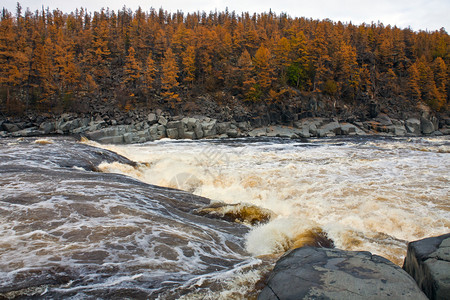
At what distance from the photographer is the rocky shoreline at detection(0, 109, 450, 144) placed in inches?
1254

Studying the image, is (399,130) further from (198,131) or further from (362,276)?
(362,276)

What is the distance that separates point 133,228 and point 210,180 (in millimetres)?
6090

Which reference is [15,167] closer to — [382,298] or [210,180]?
[210,180]

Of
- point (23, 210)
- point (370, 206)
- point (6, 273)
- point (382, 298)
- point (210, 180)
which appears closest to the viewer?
point (382, 298)

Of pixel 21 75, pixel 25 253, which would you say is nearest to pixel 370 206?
pixel 25 253

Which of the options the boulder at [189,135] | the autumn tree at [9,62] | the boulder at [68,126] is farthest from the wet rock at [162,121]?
the autumn tree at [9,62]

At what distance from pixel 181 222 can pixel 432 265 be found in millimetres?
4631

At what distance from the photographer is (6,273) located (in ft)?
12.2

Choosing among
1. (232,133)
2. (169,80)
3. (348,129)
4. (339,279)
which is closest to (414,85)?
(348,129)

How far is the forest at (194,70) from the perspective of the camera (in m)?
39.9

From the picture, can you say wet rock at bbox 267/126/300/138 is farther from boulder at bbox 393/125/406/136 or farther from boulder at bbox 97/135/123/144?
boulder at bbox 97/135/123/144

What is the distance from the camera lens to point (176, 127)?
34219 mm

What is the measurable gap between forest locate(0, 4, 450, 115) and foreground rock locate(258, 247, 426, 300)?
131 feet

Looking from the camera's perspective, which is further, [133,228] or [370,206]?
[370,206]
